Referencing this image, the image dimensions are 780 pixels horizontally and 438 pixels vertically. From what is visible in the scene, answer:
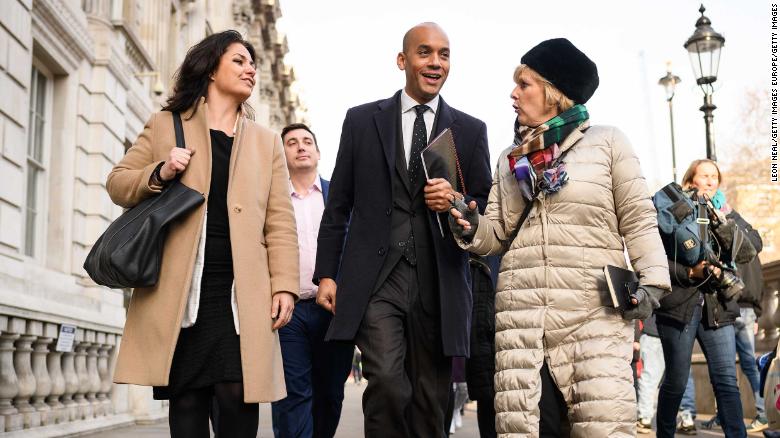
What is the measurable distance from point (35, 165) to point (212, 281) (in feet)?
27.4

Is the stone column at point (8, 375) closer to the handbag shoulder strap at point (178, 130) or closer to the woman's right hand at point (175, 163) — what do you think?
the handbag shoulder strap at point (178, 130)

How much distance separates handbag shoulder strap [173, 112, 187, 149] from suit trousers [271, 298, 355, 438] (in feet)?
7.26

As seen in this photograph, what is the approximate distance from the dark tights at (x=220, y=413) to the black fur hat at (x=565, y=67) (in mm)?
1961

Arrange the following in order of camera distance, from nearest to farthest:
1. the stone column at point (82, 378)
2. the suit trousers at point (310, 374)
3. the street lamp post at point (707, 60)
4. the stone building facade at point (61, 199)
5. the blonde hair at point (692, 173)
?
the suit trousers at point (310, 374), the blonde hair at point (692, 173), the stone building facade at point (61, 199), the stone column at point (82, 378), the street lamp post at point (707, 60)

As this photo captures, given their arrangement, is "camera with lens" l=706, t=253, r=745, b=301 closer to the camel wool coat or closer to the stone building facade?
the camel wool coat

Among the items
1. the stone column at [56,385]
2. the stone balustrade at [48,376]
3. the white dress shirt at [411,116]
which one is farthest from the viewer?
the stone column at [56,385]

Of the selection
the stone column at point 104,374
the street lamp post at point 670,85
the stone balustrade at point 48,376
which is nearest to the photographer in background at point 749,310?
the stone balustrade at point 48,376

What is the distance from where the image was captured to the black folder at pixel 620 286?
4.25 metres

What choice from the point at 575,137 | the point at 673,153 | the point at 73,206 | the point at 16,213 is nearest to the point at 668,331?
the point at 575,137

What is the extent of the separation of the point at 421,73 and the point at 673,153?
19.6m

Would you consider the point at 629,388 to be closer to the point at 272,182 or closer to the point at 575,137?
the point at 575,137

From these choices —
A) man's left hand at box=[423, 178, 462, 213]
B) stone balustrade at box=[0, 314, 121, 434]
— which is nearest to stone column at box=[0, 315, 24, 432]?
stone balustrade at box=[0, 314, 121, 434]

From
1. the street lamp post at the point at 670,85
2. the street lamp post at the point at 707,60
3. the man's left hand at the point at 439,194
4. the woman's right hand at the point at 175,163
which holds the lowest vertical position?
the man's left hand at the point at 439,194

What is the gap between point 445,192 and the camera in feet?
15.2
